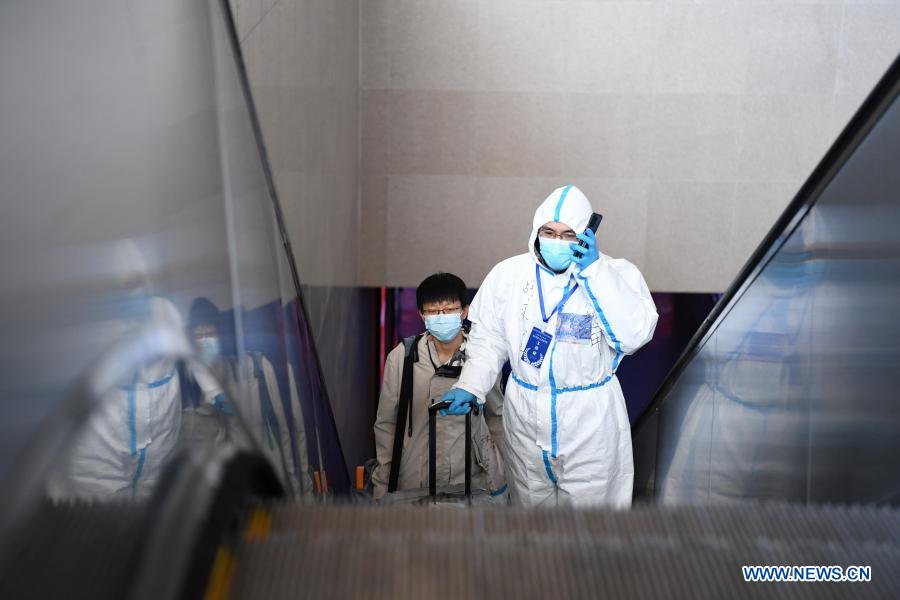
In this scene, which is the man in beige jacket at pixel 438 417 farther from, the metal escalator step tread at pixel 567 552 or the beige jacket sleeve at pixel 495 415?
the metal escalator step tread at pixel 567 552

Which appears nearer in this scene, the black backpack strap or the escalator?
the escalator

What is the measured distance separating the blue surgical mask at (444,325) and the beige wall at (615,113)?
2.21 metres

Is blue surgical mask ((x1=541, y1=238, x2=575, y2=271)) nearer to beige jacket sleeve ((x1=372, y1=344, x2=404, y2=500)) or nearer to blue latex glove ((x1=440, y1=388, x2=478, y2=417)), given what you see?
blue latex glove ((x1=440, y1=388, x2=478, y2=417))

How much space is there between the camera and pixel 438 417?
3723 mm

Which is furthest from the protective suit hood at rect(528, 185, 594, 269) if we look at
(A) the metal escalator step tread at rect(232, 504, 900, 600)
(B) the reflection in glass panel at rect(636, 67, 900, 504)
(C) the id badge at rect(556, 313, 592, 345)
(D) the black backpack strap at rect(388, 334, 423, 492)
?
(A) the metal escalator step tread at rect(232, 504, 900, 600)

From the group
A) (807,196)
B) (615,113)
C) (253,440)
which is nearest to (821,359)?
(807,196)

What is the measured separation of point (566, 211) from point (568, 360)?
2.01ft

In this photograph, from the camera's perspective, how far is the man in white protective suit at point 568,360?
323cm

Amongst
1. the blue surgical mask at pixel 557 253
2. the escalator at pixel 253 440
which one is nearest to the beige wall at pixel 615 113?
the blue surgical mask at pixel 557 253

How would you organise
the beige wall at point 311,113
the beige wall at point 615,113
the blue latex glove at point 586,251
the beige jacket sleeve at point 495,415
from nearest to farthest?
the beige wall at point 311,113 < the blue latex glove at point 586,251 < the beige jacket sleeve at point 495,415 < the beige wall at point 615,113

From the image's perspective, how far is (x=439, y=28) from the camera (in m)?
5.68

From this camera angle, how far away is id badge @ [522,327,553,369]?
129 inches

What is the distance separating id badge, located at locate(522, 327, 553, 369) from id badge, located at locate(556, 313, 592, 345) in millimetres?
50

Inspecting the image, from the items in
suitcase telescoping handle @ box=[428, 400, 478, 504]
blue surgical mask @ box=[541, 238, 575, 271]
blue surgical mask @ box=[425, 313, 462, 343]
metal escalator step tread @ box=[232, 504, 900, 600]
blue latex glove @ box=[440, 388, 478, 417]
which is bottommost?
suitcase telescoping handle @ box=[428, 400, 478, 504]
